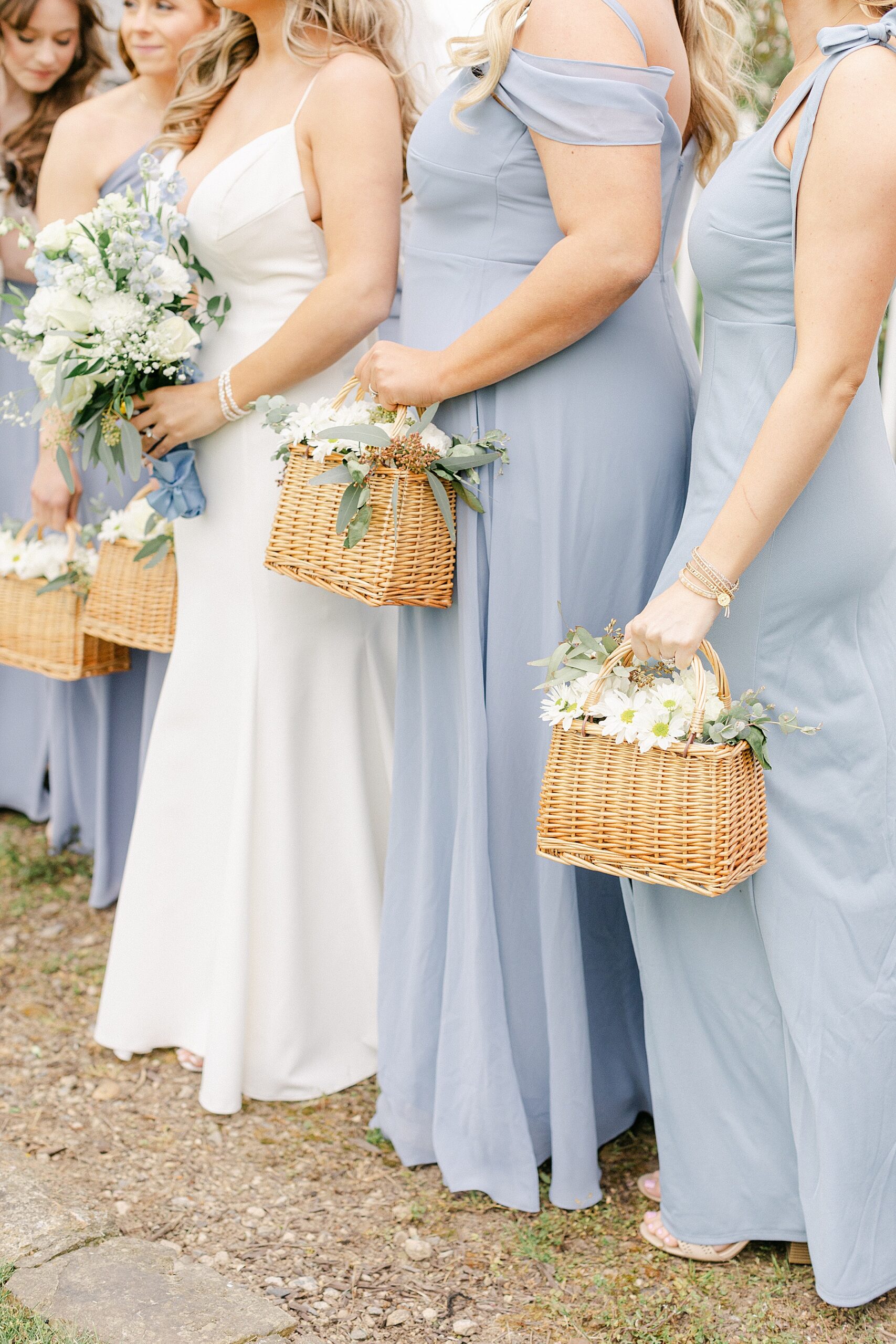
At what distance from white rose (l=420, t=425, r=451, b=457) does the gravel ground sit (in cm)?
158

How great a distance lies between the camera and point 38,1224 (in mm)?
2561

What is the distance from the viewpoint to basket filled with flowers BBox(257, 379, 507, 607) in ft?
8.03

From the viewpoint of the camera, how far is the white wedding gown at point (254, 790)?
3078 millimetres

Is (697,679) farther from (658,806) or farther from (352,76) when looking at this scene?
(352,76)

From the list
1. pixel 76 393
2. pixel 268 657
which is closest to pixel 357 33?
pixel 76 393

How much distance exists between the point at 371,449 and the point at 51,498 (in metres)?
1.84

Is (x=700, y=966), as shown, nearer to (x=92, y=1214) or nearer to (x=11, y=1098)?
(x=92, y=1214)

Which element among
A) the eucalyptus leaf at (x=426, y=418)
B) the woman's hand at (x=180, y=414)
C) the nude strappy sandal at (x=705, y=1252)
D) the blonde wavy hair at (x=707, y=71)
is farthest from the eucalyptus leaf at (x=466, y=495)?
the nude strappy sandal at (x=705, y=1252)

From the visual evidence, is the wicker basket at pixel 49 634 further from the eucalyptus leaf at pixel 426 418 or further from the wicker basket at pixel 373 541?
the eucalyptus leaf at pixel 426 418

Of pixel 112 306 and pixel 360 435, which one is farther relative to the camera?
pixel 112 306

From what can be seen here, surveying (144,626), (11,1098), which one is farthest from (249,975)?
(144,626)

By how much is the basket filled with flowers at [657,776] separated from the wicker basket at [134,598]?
60.7 inches

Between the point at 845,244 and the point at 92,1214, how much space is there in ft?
7.42

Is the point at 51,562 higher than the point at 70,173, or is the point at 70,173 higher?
the point at 70,173
